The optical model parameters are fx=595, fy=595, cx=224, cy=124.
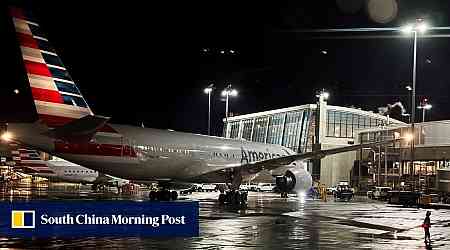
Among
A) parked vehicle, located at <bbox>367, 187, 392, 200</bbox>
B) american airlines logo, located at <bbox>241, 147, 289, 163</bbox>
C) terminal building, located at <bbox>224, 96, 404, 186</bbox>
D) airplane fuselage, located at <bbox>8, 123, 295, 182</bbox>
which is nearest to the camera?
airplane fuselage, located at <bbox>8, 123, 295, 182</bbox>

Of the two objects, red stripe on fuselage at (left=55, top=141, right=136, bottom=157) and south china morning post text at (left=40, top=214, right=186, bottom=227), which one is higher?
red stripe on fuselage at (left=55, top=141, right=136, bottom=157)

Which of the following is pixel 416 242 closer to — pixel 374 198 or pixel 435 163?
pixel 374 198

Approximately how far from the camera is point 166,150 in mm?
36688

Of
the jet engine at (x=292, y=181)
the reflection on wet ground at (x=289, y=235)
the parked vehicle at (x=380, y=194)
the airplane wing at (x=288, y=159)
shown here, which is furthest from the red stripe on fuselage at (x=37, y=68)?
the parked vehicle at (x=380, y=194)

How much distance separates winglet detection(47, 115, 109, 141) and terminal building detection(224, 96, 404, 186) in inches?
2031

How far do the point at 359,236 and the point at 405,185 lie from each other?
4751 centimetres

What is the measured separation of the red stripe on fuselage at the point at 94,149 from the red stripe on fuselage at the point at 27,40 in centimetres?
527

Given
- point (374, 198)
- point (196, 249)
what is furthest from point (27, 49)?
point (374, 198)

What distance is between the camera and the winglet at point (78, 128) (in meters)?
30.0

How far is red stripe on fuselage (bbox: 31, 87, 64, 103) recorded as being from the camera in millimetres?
31155

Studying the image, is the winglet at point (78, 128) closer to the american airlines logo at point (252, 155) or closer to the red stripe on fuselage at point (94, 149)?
the red stripe on fuselage at point (94, 149)

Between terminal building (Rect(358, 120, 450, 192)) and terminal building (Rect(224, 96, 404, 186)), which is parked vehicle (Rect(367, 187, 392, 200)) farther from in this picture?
terminal building (Rect(224, 96, 404, 186))

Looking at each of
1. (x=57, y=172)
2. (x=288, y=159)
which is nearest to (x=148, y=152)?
(x=288, y=159)

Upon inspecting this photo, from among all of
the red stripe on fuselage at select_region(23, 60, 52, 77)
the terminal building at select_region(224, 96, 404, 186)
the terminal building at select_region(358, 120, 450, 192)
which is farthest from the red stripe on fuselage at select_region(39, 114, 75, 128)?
the terminal building at select_region(224, 96, 404, 186)
